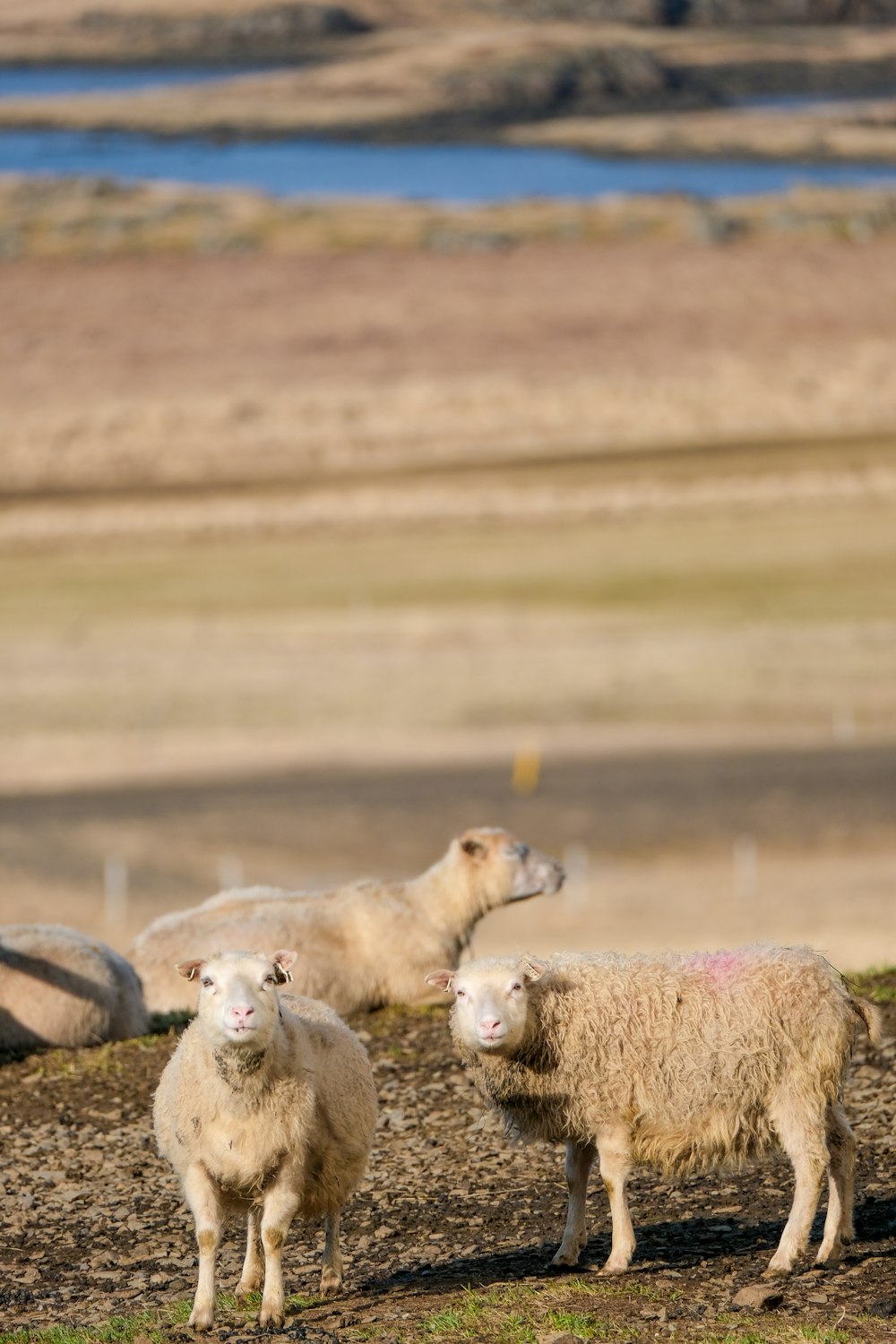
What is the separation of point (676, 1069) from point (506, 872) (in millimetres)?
6065

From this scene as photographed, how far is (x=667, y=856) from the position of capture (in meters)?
28.2

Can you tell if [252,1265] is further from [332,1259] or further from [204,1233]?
[204,1233]

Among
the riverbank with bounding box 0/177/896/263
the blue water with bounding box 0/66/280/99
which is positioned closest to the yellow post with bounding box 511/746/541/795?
the riverbank with bounding box 0/177/896/263

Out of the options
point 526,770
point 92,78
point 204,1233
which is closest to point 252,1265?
point 204,1233

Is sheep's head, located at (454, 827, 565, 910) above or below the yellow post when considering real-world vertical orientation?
above

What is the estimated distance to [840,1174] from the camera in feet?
34.9

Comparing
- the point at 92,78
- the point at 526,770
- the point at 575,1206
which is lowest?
the point at 526,770

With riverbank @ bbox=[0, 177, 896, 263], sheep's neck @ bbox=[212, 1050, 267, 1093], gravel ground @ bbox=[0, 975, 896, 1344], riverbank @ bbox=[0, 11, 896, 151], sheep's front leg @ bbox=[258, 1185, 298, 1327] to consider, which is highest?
riverbank @ bbox=[0, 11, 896, 151]

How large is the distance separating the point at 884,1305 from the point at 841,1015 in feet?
Result: 5.22

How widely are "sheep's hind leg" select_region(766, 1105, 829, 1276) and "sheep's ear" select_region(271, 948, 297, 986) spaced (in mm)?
2456

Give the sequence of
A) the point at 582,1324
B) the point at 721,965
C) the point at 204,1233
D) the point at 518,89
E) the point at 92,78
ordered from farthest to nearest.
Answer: the point at 92,78
the point at 518,89
the point at 721,965
the point at 204,1233
the point at 582,1324

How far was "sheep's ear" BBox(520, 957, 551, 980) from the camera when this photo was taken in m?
10.8

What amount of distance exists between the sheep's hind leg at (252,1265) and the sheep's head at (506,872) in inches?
245

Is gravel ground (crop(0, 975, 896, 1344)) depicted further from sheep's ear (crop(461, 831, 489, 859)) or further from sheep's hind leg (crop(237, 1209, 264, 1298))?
sheep's ear (crop(461, 831, 489, 859))
